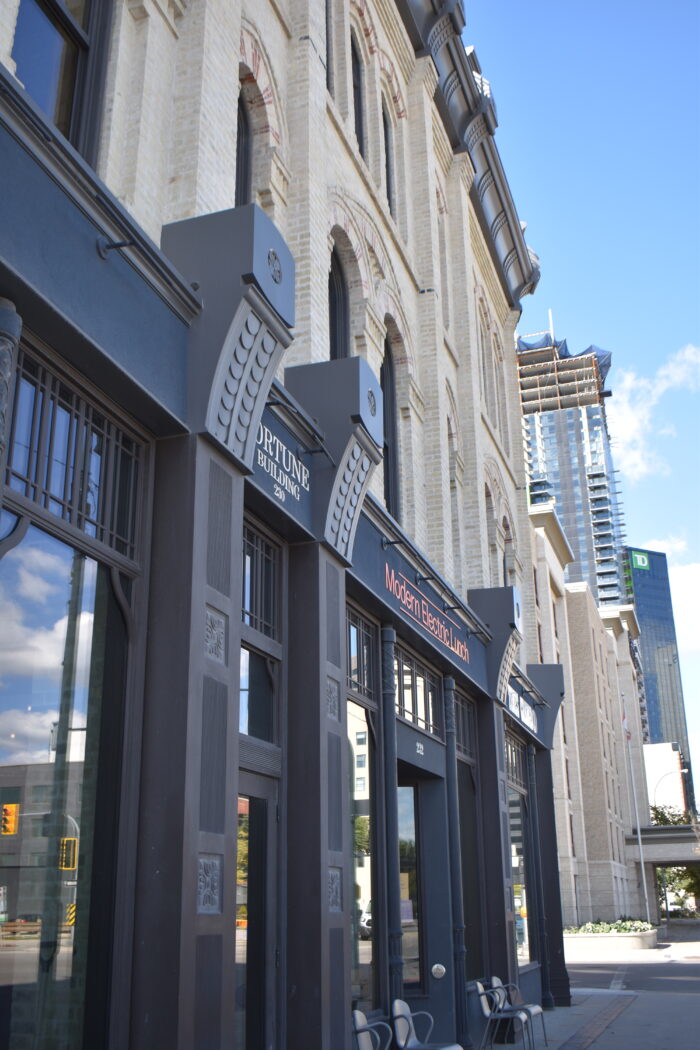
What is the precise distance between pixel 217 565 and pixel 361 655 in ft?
13.9

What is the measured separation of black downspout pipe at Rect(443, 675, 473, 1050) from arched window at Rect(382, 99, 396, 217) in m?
6.88

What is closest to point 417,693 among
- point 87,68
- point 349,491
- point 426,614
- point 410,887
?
point 426,614

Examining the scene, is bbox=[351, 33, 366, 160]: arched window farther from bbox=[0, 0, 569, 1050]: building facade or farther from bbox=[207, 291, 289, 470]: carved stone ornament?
bbox=[207, 291, 289, 470]: carved stone ornament

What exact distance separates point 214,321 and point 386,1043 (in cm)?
677

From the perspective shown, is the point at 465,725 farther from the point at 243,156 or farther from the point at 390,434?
the point at 243,156

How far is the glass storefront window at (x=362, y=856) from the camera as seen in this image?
9602mm

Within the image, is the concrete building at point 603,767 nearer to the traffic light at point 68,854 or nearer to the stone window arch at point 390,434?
the stone window arch at point 390,434

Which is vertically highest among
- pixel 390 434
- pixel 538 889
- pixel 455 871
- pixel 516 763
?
pixel 390 434

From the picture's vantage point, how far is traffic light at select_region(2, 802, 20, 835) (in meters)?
4.96

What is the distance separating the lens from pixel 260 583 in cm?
814

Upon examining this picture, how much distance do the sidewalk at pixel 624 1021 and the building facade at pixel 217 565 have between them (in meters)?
1.52

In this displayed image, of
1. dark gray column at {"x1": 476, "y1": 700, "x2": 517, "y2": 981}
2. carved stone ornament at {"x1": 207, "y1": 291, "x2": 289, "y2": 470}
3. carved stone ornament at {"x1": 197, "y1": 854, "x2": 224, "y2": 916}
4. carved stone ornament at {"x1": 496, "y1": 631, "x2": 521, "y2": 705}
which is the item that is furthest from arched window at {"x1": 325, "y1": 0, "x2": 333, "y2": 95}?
carved stone ornament at {"x1": 197, "y1": 854, "x2": 224, "y2": 916}

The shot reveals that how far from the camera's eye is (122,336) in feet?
19.1

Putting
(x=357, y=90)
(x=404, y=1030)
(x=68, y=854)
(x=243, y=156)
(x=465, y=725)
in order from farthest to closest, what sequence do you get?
(x=465, y=725)
(x=357, y=90)
(x=243, y=156)
(x=404, y=1030)
(x=68, y=854)
